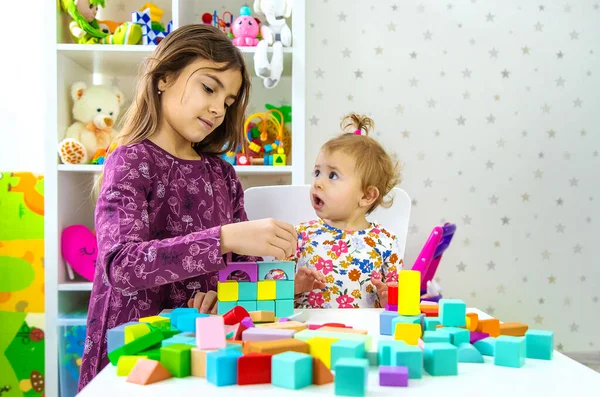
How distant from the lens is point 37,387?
2293mm

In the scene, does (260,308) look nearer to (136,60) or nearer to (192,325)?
(192,325)

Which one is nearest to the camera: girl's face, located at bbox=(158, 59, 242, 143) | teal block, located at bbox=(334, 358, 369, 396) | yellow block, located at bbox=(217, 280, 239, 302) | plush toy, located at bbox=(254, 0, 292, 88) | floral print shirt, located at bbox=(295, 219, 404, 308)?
teal block, located at bbox=(334, 358, 369, 396)

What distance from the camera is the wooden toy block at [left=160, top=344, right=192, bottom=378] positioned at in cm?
64

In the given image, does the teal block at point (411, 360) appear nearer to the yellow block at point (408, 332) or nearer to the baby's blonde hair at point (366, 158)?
the yellow block at point (408, 332)

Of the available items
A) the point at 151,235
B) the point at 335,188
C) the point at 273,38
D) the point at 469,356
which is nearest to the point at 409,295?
the point at 469,356

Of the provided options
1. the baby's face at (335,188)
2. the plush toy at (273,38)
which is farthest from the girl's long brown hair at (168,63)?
the plush toy at (273,38)

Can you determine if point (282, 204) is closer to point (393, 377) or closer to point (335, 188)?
point (335, 188)

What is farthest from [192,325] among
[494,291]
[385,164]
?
[494,291]

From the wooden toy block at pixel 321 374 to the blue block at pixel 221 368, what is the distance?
8 cm

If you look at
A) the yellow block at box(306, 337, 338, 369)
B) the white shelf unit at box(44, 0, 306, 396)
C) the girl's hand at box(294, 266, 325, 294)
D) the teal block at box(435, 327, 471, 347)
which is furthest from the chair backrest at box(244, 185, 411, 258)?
the yellow block at box(306, 337, 338, 369)

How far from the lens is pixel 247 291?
952mm

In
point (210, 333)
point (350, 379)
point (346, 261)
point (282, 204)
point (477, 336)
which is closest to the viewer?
point (350, 379)

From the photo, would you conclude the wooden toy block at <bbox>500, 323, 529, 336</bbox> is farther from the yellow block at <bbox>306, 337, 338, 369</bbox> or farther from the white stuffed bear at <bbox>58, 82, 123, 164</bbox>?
the white stuffed bear at <bbox>58, 82, 123, 164</bbox>

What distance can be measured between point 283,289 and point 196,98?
496mm
